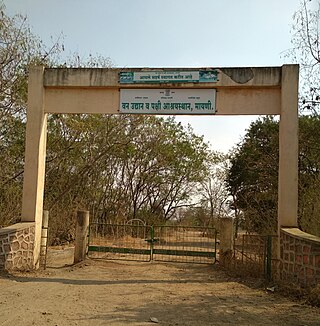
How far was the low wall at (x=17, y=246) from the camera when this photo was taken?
10352mm

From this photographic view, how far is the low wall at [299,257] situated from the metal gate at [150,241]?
3.96 m

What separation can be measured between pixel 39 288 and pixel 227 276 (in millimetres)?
4749

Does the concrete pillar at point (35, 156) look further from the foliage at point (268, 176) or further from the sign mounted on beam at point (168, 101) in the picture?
the foliage at point (268, 176)

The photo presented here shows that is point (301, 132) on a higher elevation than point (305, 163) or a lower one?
higher

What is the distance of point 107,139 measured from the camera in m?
21.6

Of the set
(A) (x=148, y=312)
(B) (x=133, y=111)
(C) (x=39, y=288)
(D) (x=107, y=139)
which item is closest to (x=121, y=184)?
(D) (x=107, y=139)

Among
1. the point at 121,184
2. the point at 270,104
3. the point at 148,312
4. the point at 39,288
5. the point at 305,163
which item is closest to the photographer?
the point at 148,312

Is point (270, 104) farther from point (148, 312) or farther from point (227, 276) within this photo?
point (148, 312)

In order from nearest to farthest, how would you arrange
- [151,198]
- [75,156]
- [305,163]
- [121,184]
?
[305,163]
[75,156]
[121,184]
[151,198]

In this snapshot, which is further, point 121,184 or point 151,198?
point 151,198

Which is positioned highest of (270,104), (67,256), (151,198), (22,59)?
(22,59)

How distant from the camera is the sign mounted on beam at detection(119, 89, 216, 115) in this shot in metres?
11.3

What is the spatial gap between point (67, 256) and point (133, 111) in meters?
6.49

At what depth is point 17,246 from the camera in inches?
421
